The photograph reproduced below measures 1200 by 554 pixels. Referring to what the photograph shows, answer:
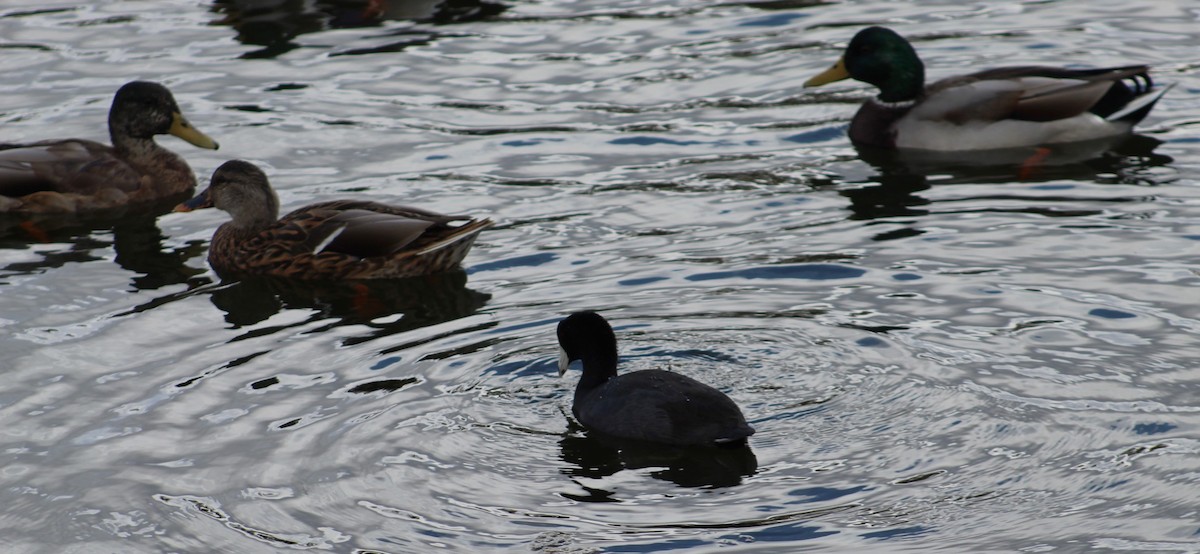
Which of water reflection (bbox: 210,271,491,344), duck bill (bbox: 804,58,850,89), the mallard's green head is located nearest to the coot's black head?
water reflection (bbox: 210,271,491,344)

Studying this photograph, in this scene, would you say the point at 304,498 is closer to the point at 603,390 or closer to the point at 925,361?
the point at 603,390

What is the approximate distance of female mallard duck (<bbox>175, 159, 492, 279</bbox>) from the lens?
10.8 meters

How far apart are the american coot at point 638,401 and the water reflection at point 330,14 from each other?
Answer: 9675 mm

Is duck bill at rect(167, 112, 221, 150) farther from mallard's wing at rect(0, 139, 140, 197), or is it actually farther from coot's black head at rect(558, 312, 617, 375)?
coot's black head at rect(558, 312, 617, 375)

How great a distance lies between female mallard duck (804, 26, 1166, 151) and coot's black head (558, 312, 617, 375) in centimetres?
596

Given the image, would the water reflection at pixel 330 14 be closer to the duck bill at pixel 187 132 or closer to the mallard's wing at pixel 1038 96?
the duck bill at pixel 187 132

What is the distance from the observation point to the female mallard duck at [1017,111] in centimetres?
1352

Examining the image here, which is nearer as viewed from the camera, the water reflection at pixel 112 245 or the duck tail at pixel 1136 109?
the water reflection at pixel 112 245

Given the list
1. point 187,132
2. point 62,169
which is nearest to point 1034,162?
point 187,132

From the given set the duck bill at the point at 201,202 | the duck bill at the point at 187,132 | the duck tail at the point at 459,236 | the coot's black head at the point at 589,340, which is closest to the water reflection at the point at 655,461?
the coot's black head at the point at 589,340

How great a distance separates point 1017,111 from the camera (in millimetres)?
13523

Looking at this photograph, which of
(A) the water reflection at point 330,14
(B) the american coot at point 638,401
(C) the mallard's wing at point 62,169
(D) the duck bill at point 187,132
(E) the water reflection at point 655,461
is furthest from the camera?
(A) the water reflection at point 330,14

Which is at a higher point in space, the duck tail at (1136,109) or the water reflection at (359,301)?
the duck tail at (1136,109)

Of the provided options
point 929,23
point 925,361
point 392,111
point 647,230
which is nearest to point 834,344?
point 925,361
